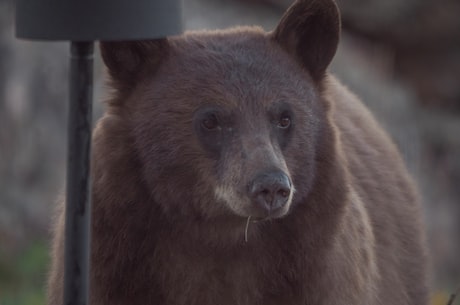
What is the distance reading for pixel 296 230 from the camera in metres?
4.42

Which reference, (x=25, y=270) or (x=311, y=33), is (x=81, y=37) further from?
(x=25, y=270)

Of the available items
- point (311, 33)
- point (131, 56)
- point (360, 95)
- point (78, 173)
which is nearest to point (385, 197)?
point (311, 33)

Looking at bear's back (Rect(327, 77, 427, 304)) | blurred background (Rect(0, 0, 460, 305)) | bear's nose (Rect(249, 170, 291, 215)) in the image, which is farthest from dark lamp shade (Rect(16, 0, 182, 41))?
blurred background (Rect(0, 0, 460, 305))

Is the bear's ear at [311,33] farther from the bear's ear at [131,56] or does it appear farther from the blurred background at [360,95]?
the blurred background at [360,95]

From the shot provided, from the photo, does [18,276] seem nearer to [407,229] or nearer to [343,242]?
[407,229]

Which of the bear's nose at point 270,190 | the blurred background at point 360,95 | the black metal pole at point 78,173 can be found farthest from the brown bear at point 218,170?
the blurred background at point 360,95

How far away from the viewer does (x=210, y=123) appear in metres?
4.24

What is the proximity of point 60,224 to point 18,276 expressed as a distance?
447 cm

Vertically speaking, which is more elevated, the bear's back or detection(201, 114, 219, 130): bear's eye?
detection(201, 114, 219, 130): bear's eye

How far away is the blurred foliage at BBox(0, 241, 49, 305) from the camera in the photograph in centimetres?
885

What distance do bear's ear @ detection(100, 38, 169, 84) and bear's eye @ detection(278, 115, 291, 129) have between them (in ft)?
1.66

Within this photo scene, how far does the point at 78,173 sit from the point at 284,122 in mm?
945

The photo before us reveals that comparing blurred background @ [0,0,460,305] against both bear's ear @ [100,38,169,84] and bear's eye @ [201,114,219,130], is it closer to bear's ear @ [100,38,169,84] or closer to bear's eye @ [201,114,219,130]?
bear's ear @ [100,38,169,84]

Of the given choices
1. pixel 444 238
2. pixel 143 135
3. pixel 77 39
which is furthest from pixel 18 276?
pixel 77 39
